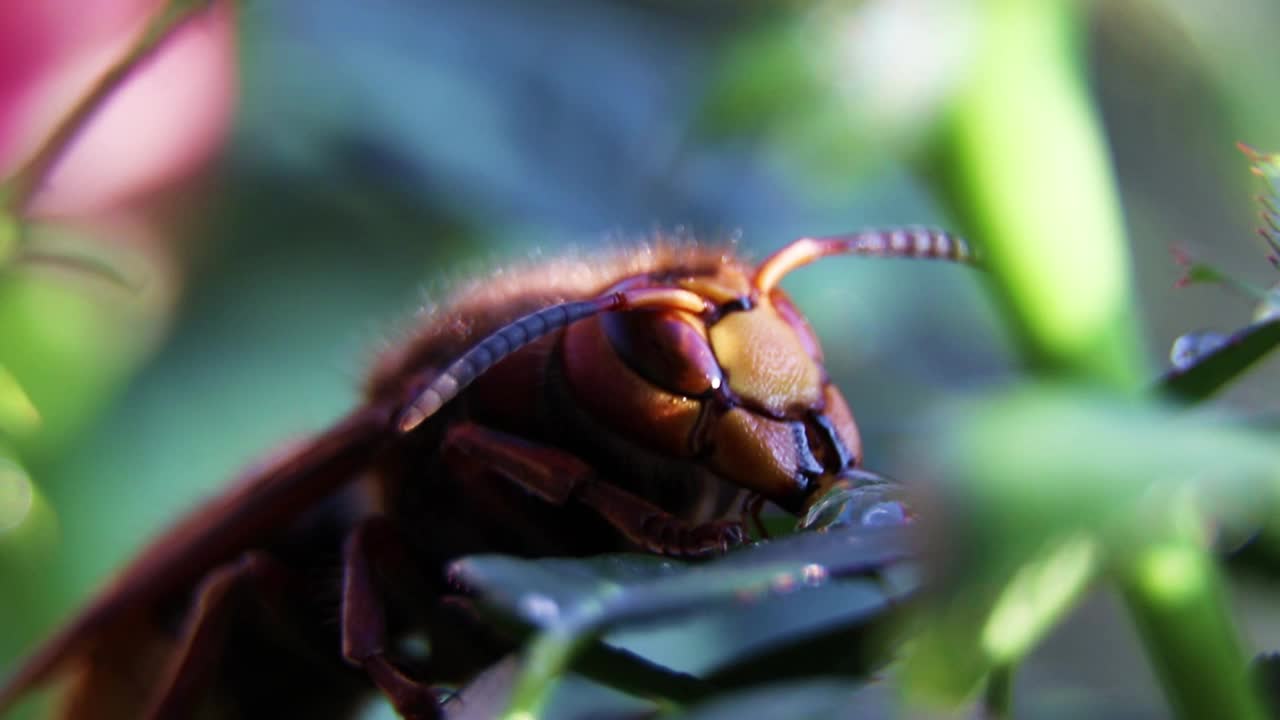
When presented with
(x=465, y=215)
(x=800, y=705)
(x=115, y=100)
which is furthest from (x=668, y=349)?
(x=465, y=215)

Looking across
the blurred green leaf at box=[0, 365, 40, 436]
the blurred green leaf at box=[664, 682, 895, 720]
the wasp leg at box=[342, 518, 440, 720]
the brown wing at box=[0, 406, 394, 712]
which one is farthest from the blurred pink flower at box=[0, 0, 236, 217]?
the blurred green leaf at box=[664, 682, 895, 720]

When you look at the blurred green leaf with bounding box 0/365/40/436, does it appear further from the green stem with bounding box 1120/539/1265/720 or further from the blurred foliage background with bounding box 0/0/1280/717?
the green stem with bounding box 1120/539/1265/720

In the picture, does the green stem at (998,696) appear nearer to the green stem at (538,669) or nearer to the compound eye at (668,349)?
the green stem at (538,669)

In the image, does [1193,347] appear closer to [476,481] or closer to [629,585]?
[629,585]

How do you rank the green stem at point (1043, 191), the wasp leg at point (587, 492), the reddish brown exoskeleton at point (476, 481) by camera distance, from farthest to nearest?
the green stem at point (1043, 191) → the reddish brown exoskeleton at point (476, 481) → the wasp leg at point (587, 492)

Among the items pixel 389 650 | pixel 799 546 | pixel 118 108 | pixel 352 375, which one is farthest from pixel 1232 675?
pixel 118 108

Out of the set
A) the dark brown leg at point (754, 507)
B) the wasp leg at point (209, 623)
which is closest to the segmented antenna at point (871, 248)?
the dark brown leg at point (754, 507)

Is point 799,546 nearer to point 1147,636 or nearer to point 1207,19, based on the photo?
point 1147,636
